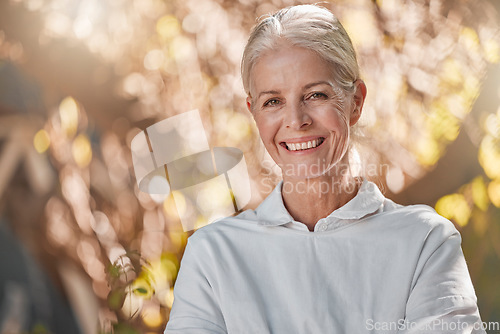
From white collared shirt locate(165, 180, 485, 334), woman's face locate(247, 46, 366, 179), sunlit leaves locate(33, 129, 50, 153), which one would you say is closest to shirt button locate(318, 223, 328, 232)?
white collared shirt locate(165, 180, 485, 334)

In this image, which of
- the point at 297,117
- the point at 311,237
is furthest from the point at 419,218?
the point at 297,117

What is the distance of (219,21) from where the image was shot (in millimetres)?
2977

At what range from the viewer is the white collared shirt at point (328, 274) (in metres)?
1.53

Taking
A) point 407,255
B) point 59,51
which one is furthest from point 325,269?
point 59,51

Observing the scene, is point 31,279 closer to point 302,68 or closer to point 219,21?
point 219,21

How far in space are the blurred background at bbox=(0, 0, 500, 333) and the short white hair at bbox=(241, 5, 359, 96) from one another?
113cm

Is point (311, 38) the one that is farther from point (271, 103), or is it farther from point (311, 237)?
point (311, 237)

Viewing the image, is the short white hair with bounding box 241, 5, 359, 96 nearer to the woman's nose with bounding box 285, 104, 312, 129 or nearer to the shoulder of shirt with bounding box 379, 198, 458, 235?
the woman's nose with bounding box 285, 104, 312, 129

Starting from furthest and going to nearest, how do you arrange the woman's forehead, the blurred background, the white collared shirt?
the blurred background < the woman's forehead < the white collared shirt

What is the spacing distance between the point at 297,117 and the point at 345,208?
332 millimetres

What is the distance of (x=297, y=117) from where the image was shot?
Result: 164 cm

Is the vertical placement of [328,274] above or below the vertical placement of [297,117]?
below

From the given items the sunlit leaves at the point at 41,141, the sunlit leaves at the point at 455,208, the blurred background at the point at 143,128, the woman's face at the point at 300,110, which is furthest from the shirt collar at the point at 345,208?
the sunlit leaves at the point at 41,141

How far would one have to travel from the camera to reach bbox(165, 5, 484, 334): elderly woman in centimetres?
159
